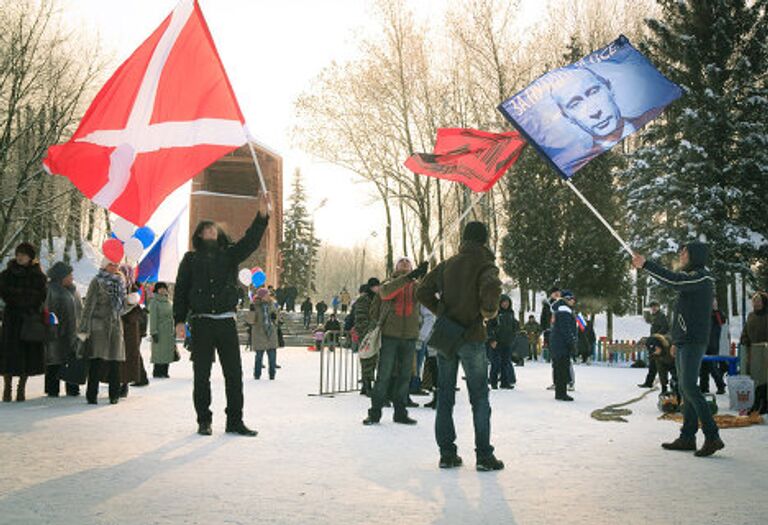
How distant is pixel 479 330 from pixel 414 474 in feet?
4.31

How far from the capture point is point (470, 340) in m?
Result: 6.64

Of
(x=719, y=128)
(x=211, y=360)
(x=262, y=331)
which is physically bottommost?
(x=211, y=360)

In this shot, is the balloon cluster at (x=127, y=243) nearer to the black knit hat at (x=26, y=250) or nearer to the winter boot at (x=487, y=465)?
the black knit hat at (x=26, y=250)

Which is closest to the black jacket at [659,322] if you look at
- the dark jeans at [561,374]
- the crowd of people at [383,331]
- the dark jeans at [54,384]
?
the crowd of people at [383,331]

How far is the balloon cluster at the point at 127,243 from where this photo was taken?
37.4 feet

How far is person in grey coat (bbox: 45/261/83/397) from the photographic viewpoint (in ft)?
37.9

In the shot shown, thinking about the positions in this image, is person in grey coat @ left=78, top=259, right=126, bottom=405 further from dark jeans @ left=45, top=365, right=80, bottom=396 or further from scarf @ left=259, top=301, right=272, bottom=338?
scarf @ left=259, top=301, right=272, bottom=338

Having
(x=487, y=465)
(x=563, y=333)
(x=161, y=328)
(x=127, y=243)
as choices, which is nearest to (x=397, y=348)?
(x=487, y=465)

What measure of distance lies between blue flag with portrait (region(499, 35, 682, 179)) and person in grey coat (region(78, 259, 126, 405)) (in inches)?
226

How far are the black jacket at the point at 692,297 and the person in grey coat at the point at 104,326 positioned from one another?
6.97 metres

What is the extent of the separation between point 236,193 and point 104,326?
41996 millimetres

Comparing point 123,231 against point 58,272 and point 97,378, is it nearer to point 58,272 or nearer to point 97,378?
point 58,272

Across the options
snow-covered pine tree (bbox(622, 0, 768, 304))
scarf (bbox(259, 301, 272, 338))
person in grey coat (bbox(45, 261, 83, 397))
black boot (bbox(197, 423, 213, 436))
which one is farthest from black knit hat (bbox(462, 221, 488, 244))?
snow-covered pine tree (bbox(622, 0, 768, 304))

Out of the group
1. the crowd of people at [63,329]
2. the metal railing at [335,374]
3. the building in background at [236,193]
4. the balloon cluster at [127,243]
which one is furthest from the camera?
the building in background at [236,193]
